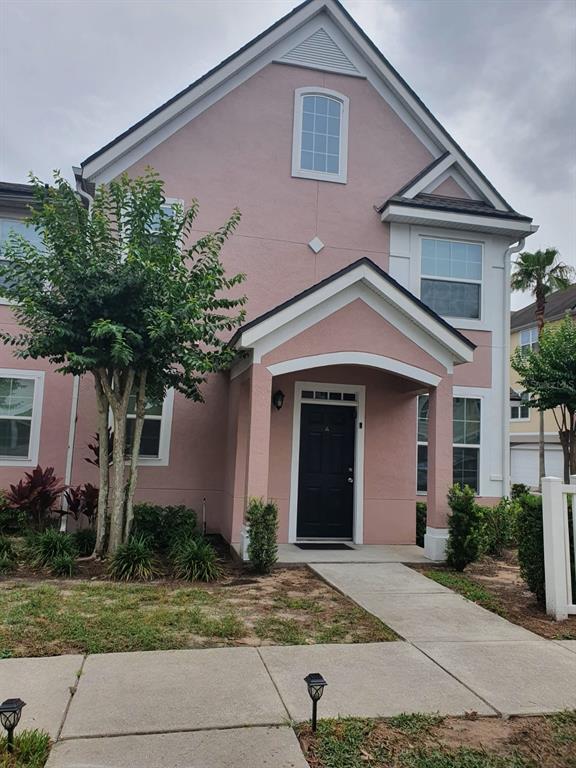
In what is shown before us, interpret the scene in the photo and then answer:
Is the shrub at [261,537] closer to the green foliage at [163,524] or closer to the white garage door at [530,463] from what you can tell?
the green foliage at [163,524]

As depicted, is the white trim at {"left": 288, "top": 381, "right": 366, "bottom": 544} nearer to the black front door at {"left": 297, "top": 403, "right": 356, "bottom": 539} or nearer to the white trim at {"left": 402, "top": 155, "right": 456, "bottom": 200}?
the black front door at {"left": 297, "top": 403, "right": 356, "bottom": 539}

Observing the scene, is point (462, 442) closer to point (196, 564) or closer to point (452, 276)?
point (452, 276)

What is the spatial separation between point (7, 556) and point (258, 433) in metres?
3.92

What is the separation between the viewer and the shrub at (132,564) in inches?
285

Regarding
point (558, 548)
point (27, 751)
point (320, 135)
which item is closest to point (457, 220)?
point (320, 135)

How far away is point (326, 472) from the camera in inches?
400

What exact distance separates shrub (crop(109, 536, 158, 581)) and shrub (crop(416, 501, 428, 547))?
5.11 metres

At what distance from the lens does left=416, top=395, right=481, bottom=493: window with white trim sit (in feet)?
35.9

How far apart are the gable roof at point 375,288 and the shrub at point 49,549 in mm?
3784

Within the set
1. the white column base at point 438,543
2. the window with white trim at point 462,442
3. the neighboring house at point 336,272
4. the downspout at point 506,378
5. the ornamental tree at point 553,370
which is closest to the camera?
the white column base at point 438,543

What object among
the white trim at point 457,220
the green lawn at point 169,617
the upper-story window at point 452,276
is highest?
the white trim at point 457,220

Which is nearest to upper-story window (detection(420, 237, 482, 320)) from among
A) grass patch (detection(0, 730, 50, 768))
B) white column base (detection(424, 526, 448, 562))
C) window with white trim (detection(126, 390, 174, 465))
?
white column base (detection(424, 526, 448, 562))

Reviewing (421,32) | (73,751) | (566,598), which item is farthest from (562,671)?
(421,32)

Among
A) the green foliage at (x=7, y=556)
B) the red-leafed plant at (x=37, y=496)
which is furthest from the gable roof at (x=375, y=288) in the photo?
the green foliage at (x=7, y=556)
